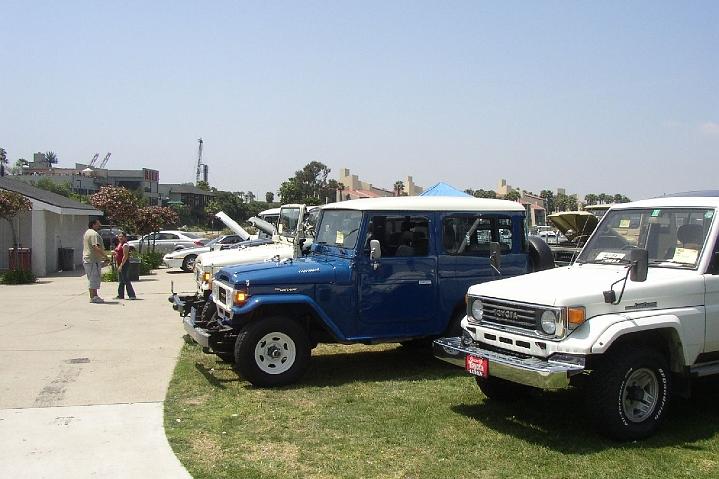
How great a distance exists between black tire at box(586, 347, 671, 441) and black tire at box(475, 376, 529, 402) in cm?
134

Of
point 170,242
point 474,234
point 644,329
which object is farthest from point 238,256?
point 170,242

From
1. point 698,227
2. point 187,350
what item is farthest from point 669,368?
point 187,350

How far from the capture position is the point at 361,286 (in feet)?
25.8

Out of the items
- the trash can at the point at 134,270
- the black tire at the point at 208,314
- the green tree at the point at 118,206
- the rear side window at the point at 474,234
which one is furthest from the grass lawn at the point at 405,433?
the green tree at the point at 118,206

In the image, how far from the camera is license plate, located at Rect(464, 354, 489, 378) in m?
5.82

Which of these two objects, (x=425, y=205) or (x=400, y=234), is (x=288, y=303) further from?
(x=425, y=205)

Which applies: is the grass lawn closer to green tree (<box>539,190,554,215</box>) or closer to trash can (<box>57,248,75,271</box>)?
trash can (<box>57,248,75,271</box>)

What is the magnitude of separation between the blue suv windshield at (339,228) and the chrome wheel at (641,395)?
3524mm

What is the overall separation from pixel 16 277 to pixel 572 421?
17.4 metres

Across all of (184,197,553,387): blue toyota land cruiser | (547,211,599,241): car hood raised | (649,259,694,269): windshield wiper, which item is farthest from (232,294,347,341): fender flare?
(547,211,599,241): car hood raised

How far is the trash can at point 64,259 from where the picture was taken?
2359cm

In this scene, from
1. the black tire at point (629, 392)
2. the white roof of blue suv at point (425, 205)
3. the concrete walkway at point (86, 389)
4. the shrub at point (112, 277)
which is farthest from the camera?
the shrub at point (112, 277)

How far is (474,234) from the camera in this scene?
853 cm

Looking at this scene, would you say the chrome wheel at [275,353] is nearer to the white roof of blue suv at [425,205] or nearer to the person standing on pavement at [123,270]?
the white roof of blue suv at [425,205]
